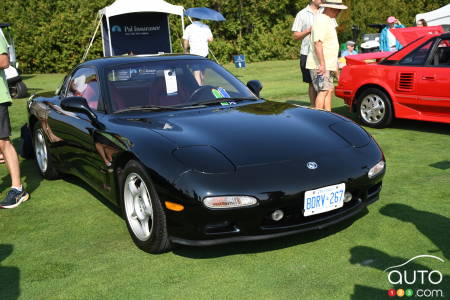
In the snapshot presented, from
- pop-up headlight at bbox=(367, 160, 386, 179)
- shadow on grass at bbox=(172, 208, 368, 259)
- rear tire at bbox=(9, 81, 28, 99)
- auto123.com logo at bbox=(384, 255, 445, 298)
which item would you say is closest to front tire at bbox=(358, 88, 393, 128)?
pop-up headlight at bbox=(367, 160, 386, 179)

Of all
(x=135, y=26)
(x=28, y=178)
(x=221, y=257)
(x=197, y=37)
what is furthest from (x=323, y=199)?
(x=135, y=26)

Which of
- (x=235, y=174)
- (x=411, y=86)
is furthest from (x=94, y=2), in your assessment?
(x=235, y=174)

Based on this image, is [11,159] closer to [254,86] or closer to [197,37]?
[254,86]

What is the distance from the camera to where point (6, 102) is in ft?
15.5

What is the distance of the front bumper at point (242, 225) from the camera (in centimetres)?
307

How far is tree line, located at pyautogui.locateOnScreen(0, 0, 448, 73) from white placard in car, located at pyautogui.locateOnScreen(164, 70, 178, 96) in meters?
16.7

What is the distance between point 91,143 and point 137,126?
1.94 feet

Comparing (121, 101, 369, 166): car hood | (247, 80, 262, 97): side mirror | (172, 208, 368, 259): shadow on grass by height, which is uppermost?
(247, 80, 262, 97): side mirror

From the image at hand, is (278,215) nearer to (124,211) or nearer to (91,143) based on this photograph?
(124,211)

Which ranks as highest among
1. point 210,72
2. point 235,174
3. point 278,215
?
point 210,72

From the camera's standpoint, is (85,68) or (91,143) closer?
(91,143)

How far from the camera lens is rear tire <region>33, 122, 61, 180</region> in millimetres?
5406

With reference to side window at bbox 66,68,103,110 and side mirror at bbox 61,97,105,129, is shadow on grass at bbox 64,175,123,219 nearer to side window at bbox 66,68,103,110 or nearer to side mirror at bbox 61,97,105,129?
side mirror at bbox 61,97,105,129

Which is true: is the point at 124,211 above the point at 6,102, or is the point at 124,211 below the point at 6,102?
below
